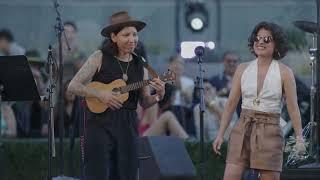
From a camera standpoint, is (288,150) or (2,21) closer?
(288,150)

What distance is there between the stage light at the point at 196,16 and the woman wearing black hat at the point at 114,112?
6063mm

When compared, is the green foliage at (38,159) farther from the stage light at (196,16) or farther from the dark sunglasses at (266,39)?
the stage light at (196,16)

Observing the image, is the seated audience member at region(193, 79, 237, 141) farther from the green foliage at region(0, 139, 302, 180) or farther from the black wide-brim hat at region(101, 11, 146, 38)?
the black wide-brim hat at region(101, 11, 146, 38)

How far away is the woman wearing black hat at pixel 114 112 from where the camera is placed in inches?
362

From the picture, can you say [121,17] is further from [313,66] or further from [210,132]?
[210,132]

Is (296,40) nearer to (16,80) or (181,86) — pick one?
(181,86)

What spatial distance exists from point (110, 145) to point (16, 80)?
129cm

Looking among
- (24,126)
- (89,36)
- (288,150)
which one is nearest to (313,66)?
(288,150)

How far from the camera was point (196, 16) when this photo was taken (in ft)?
51.9

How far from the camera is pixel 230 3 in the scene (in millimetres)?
19672

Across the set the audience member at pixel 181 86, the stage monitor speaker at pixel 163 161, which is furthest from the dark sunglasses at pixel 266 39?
A: the audience member at pixel 181 86

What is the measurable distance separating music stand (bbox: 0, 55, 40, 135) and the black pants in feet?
3.09

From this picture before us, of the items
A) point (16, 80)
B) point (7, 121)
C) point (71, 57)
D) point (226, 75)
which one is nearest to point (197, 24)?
point (226, 75)

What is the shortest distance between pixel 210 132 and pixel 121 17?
495 cm
